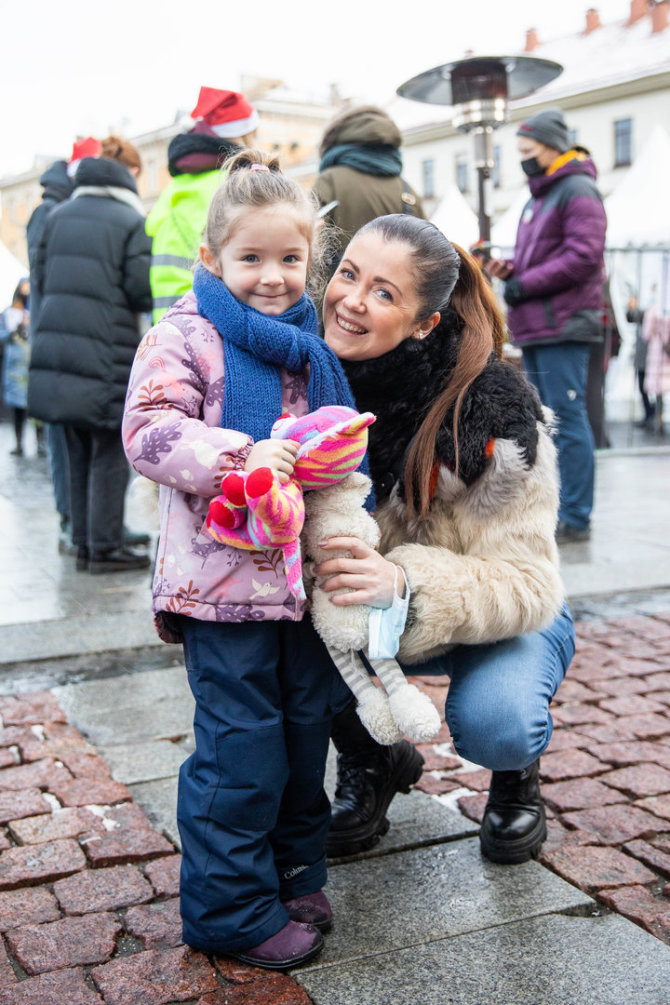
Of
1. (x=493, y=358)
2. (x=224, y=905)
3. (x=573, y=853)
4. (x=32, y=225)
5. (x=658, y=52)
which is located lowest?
(x=573, y=853)

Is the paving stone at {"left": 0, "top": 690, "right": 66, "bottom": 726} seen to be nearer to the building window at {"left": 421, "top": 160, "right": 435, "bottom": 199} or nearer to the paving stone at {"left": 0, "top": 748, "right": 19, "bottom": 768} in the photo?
the paving stone at {"left": 0, "top": 748, "right": 19, "bottom": 768}

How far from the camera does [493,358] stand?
2.60 metres

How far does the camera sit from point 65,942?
2326mm

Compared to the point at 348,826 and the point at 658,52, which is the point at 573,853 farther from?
the point at 658,52

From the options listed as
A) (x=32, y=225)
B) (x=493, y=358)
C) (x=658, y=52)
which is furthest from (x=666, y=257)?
(x=658, y=52)

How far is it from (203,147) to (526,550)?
2841 mm

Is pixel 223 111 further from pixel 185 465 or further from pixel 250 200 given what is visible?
pixel 185 465

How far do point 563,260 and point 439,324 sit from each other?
3853mm

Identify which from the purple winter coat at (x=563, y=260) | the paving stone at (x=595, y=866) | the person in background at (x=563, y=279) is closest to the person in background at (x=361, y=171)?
the person in background at (x=563, y=279)

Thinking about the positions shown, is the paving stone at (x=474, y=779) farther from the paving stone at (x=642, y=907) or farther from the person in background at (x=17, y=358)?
the person in background at (x=17, y=358)

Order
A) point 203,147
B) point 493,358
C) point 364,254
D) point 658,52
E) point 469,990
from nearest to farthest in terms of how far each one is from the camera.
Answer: point 469,990 < point 364,254 < point 493,358 < point 203,147 < point 658,52

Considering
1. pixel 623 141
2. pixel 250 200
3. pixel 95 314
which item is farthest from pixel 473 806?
pixel 623 141

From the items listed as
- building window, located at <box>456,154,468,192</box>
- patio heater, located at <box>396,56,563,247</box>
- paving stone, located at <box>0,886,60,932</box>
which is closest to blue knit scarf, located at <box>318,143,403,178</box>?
patio heater, located at <box>396,56,563,247</box>

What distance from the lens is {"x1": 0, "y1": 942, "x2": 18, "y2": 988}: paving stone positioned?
2162 millimetres
